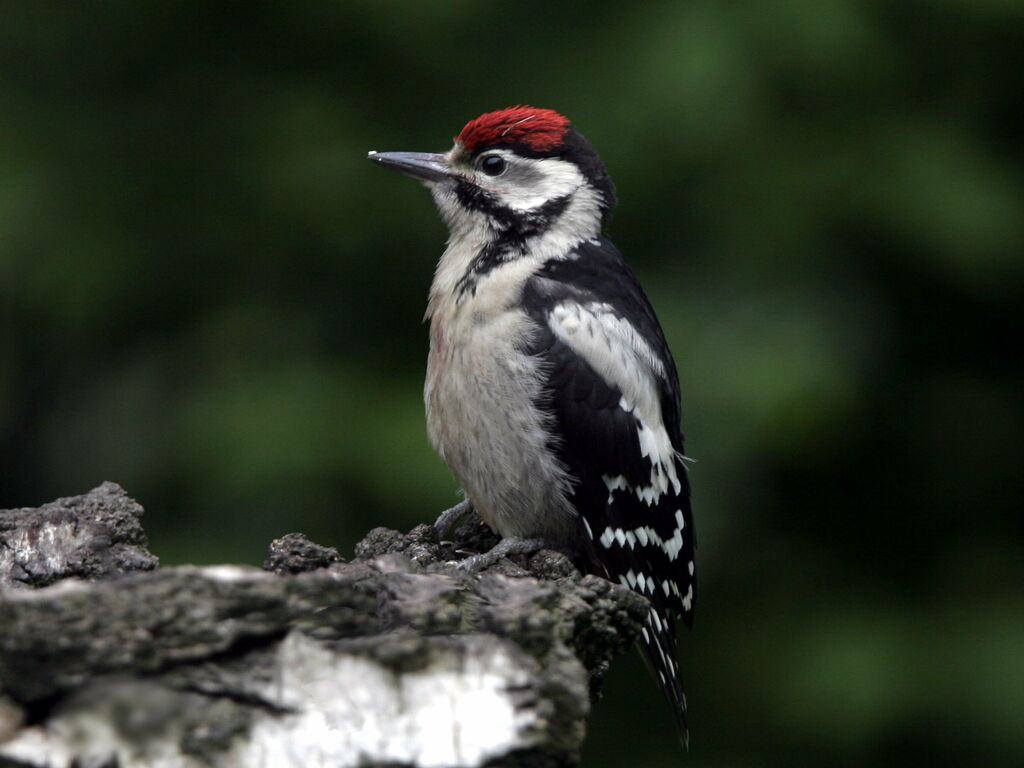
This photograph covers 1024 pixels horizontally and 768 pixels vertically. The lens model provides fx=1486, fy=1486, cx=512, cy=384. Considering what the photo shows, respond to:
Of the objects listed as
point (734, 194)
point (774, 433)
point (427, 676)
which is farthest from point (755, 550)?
point (427, 676)

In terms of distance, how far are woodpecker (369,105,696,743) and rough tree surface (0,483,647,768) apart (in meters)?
1.36

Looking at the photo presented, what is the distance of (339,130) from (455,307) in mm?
1755

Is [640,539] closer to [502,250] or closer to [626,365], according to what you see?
[626,365]

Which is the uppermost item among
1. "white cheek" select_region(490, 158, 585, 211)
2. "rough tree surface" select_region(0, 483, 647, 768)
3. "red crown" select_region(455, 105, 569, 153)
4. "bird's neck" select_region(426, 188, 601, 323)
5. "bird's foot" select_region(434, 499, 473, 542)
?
"red crown" select_region(455, 105, 569, 153)

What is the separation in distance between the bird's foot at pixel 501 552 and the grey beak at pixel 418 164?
1.13 meters

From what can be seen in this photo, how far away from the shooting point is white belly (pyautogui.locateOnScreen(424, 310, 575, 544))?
12.3 feet

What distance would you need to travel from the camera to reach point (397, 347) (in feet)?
17.7

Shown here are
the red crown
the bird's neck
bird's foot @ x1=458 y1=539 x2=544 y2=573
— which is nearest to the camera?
bird's foot @ x1=458 y1=539 x2=544 y2=573

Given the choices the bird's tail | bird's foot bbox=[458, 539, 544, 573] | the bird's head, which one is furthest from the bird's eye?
the bird's tail

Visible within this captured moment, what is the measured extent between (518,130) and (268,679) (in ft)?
8.02

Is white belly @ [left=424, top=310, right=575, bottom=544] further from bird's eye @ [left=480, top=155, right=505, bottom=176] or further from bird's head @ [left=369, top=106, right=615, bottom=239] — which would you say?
bird's eye @ [left=480, top=155, right=505, bottom=176]

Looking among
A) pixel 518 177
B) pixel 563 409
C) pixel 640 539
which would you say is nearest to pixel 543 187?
pixel 518 177

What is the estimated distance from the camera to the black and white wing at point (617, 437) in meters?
3.75

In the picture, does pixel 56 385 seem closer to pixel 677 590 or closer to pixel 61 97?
pixel 61 97
